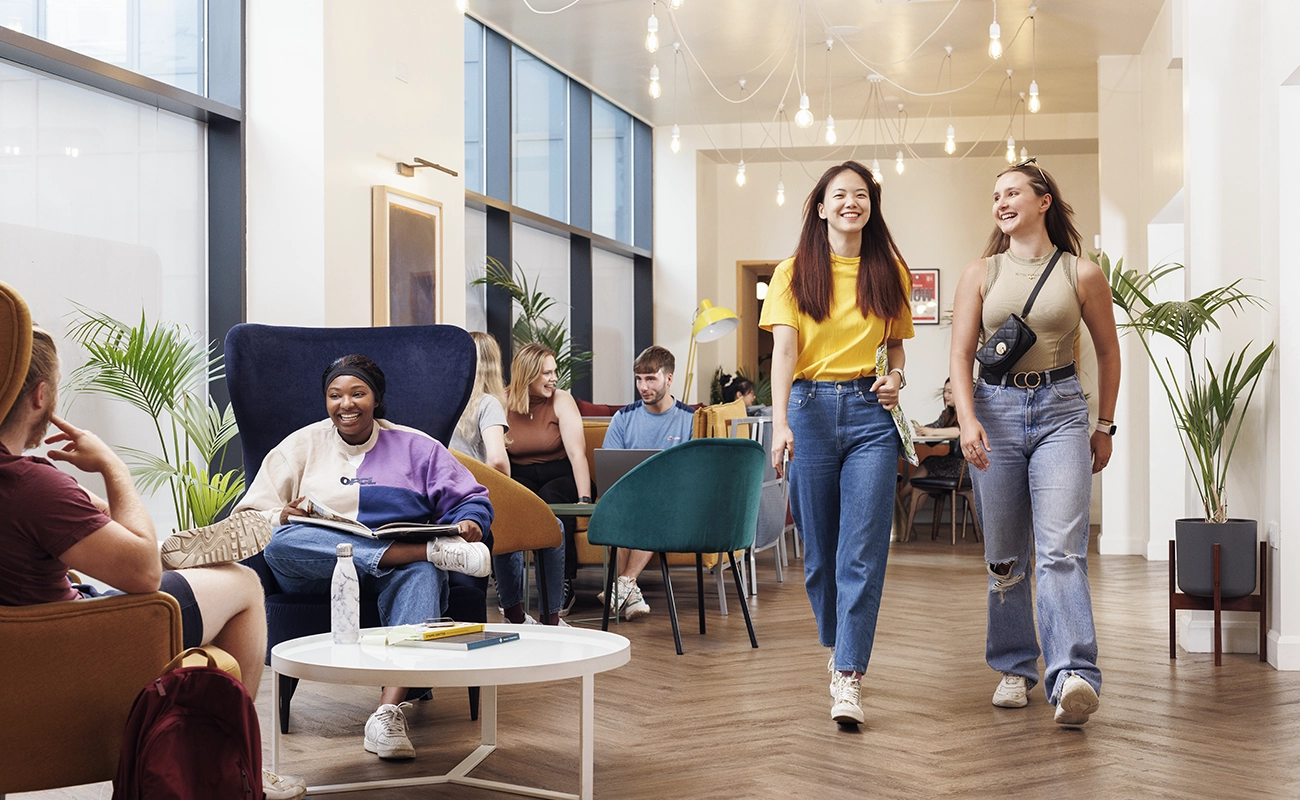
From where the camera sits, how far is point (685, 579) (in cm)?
615

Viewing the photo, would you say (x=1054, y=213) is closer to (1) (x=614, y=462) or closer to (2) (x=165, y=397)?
(1) (x=614, y=462)

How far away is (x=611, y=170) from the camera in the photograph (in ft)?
33.6

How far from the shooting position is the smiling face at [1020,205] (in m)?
3.20

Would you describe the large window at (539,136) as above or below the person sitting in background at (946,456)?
above

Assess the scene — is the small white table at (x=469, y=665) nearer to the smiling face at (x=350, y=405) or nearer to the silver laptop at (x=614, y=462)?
the smiling face at (x=350, y=405)

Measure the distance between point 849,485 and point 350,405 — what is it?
1345 millimetres

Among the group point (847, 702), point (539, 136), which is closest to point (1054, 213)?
point (847, 702)

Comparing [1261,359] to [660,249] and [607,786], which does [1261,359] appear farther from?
[660,249]

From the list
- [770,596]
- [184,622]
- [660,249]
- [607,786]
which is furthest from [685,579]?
[660,249]

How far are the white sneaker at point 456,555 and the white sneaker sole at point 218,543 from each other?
0.66 m

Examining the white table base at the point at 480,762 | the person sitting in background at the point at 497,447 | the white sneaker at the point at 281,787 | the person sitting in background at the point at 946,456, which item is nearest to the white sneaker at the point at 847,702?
the white table base at the point at 480,762

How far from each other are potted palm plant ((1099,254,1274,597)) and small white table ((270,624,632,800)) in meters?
2.52

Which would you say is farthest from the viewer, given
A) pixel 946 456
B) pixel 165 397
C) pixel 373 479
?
pixel 946 456

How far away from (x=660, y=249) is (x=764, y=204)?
117 cm
